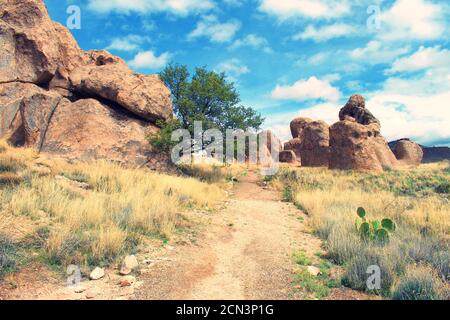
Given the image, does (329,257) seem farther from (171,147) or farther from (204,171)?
(204,171)

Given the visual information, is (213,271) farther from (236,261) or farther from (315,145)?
(315,145)

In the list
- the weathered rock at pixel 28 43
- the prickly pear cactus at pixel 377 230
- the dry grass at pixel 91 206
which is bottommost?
the prickly pear cactus at pixel 377 230

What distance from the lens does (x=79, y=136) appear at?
57.3 feet

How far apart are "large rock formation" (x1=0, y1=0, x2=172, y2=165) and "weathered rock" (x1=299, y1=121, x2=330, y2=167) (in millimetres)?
17410

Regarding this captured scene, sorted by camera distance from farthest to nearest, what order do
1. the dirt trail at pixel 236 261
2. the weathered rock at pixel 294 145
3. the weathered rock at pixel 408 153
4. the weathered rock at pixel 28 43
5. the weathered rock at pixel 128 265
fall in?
the weathered rock at pixel 294 145 < the weathered rock at pixel 408 153 < the weathered rock at pixel 28 43 < the weathered rock at pixel 128 265 < the dirt trail at pixel 236 261

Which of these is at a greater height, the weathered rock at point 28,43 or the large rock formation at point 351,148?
the weathered rock at point 28,43

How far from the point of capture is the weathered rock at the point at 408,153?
39562mm

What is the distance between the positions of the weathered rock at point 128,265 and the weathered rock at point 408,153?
39.9 meters

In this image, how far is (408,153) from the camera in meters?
39.8

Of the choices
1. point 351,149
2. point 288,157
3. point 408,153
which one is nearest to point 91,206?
point 351,149

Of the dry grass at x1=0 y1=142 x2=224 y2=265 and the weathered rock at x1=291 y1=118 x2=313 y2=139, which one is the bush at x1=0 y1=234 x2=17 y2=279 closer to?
the dry grass at x1=0 y1=142 x2=224 y2=265

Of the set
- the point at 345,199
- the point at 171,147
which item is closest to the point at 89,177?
the point at 171,147

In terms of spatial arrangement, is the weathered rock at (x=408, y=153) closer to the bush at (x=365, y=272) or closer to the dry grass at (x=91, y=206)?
the dry grass at (x=91, y=206)

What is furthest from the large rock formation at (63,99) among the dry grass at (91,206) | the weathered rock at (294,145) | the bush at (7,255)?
the weathered rock at (294,145)
